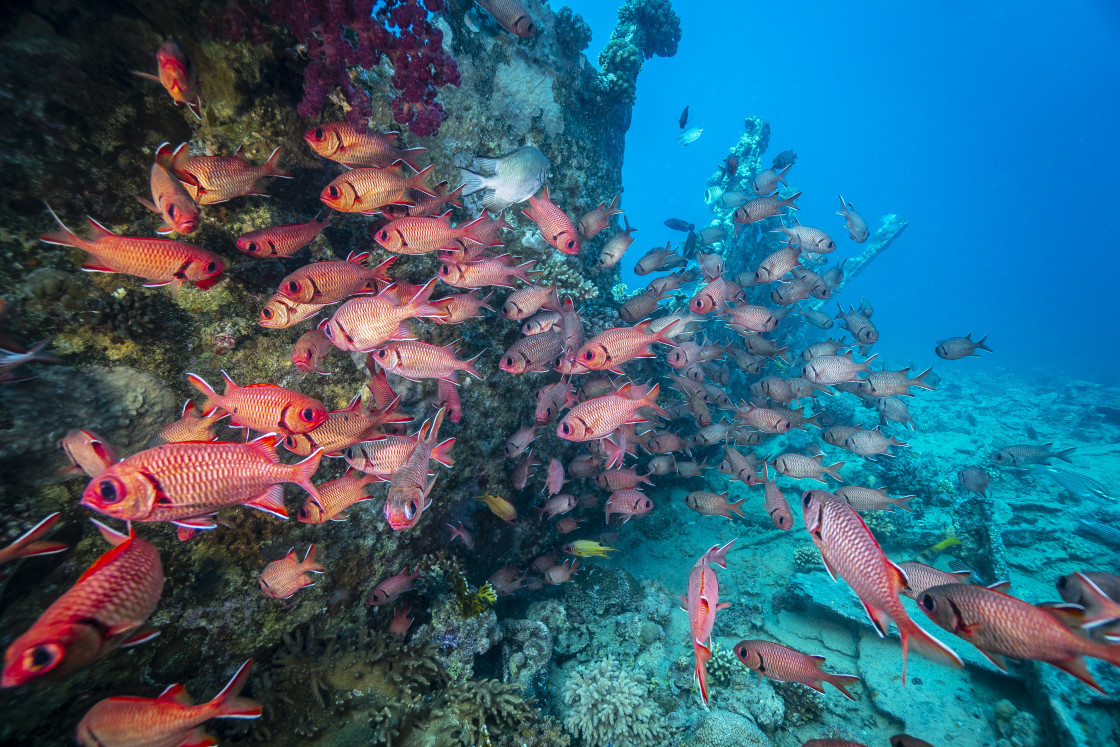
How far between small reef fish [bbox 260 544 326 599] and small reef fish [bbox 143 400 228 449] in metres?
1.11

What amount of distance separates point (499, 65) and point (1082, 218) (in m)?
186

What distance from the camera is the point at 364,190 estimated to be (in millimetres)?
3018

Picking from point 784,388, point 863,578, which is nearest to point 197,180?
point 863,578

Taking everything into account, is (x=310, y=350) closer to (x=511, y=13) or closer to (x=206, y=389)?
(x=206, y=389)

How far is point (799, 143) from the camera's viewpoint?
14000 cm

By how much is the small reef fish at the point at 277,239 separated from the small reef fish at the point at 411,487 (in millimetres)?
1750

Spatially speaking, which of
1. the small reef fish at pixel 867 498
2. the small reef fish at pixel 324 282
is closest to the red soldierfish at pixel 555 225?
the small reef fish at pixel 324 282

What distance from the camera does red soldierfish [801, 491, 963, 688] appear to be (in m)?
2.13

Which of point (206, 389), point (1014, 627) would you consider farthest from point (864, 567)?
point (206, 389)

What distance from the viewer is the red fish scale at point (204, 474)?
1.94 meters

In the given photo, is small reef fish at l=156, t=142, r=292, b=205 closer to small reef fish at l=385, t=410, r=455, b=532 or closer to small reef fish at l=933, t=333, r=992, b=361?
small reef fish at l=385, t=410, r=455, b=532

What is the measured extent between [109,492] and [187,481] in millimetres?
269

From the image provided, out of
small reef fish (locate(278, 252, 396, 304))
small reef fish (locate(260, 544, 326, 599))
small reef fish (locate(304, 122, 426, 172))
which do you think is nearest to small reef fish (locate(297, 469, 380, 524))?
small reef fish (locate(260, 544, 326, 599))

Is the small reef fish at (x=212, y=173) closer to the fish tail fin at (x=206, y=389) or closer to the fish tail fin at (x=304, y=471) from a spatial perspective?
the fish tail fin at (x=206, y=389)
